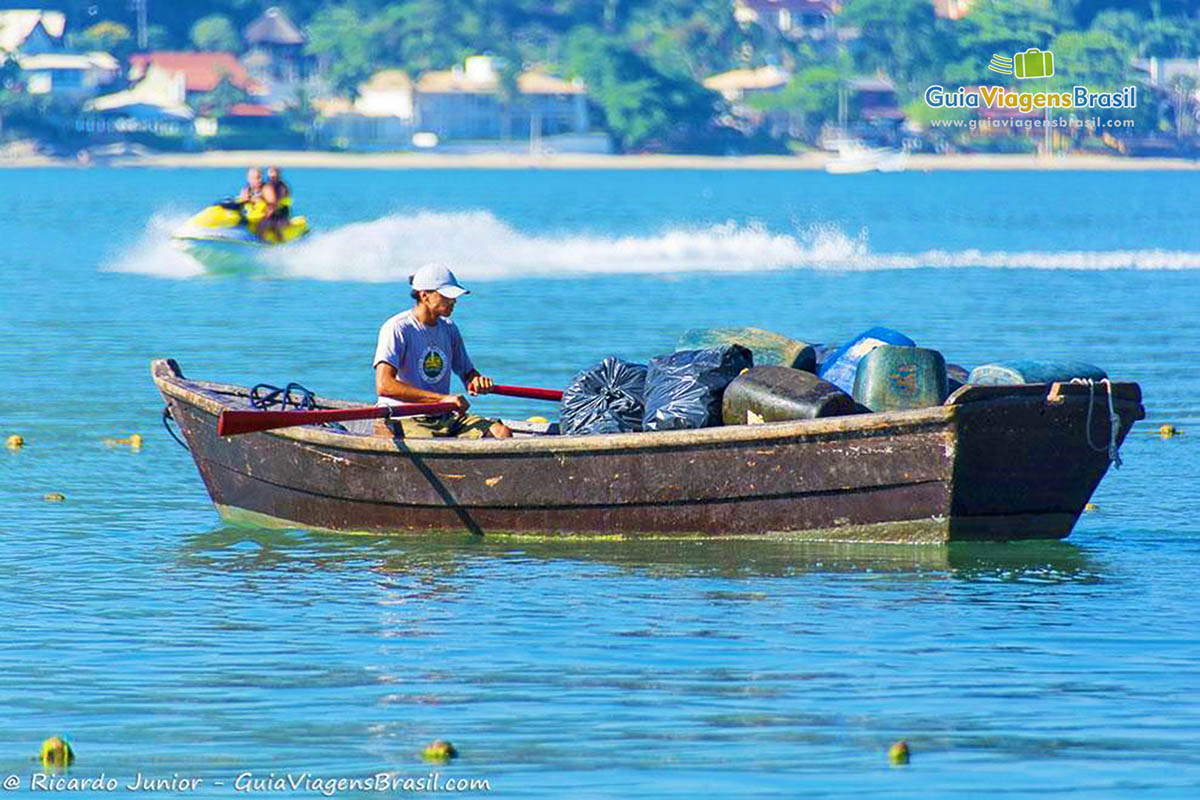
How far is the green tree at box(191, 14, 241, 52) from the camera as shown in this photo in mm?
167750

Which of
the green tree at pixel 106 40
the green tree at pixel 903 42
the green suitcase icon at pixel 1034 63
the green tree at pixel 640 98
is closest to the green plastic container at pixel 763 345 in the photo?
the green tree at pixel 640 98

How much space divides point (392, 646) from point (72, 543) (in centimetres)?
371

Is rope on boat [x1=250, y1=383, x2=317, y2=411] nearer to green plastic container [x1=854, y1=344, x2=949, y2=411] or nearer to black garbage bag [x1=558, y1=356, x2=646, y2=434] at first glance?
black garbage bag [x1=558, y1=356, x2=646, y2=434]

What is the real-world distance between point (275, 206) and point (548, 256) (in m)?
9.26

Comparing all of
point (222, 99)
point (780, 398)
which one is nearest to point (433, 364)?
point (780, 398)

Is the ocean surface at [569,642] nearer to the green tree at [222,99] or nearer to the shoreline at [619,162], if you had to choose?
the green tree at [222,99]

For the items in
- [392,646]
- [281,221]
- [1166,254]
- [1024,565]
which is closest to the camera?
[392,646]

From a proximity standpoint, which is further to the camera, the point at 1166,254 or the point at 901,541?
the point at 1166,254

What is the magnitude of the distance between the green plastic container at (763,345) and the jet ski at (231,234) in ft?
81.2

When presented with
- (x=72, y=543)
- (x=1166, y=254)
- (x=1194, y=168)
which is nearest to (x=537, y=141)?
(x=1194, y=168)

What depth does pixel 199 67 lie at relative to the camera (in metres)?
156

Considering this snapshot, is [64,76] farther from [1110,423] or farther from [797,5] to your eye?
[1110,423]

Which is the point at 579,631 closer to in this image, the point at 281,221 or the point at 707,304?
the point at 707,304

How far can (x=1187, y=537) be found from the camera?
45.1 feet
